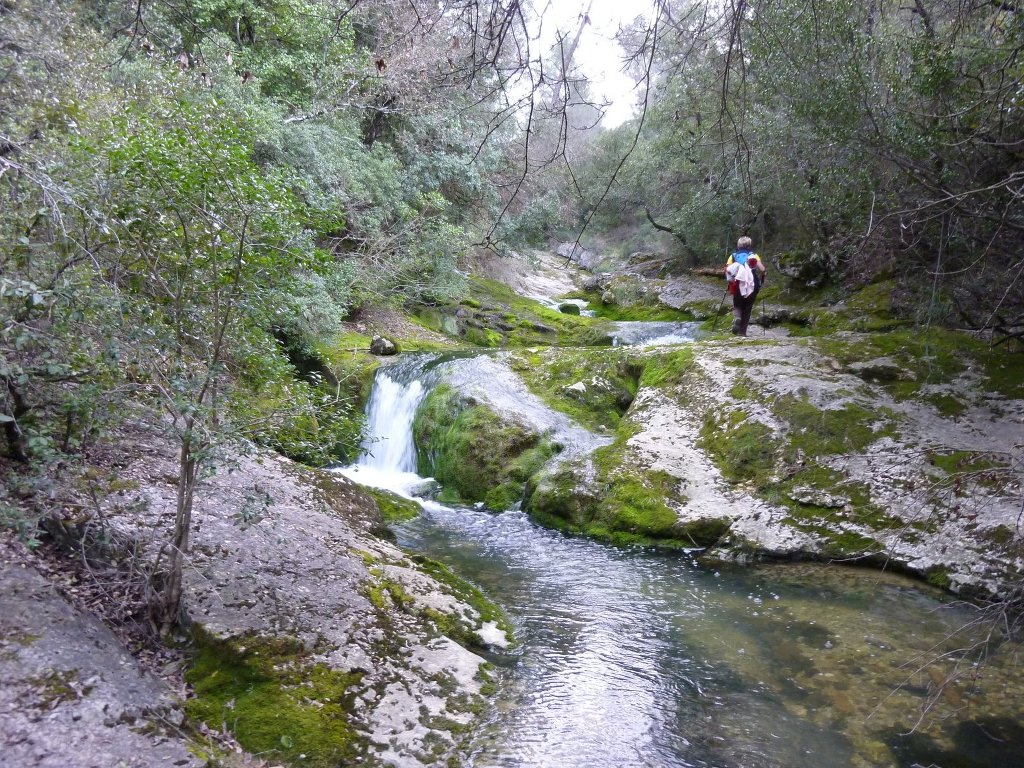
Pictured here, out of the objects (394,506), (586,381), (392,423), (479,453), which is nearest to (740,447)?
(586,381)

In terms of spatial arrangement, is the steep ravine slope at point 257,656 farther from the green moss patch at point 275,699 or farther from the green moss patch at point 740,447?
the green moss patch at point 740,447

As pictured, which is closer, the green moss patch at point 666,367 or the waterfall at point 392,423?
the green moss patch at point 666,367

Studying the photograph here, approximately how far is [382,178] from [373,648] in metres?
12.9

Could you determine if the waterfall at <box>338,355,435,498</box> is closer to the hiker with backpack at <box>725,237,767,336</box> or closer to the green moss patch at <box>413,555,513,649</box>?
the green moss patch at <box>413,555,513,649</box>

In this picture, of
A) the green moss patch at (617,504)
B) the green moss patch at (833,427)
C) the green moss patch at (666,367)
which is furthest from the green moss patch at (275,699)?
the green moss patch at (666,367)

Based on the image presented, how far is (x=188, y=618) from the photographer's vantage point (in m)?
3.82

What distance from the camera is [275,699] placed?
362 cm

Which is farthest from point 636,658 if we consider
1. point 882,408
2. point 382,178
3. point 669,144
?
point 669,144

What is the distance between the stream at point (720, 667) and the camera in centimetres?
395

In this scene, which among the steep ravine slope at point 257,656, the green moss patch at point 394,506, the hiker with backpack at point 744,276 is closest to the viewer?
the steep ravine slope at point 257,656

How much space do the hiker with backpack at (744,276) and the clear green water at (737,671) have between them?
5.12 m

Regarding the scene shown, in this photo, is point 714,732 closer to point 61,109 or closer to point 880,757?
point 880,757

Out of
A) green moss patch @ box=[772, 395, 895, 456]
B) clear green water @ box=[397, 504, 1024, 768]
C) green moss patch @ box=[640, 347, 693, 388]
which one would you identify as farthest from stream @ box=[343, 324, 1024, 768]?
green moss patch @ box=[640, 347, 693, 388]

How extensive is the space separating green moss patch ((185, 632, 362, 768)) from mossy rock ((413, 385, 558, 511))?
5128 millimetres
